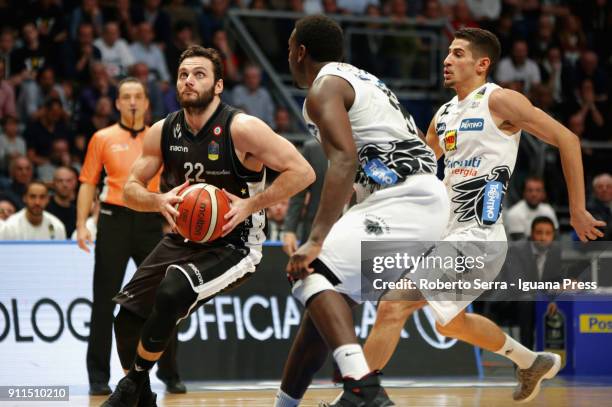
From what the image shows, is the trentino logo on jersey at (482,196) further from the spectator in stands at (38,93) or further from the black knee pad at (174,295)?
the spectator in stands at (38,93)

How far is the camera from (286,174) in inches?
226

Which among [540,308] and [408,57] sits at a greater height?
[408,57]

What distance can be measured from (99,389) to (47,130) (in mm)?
5504

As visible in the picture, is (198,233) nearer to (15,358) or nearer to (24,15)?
(15,358)

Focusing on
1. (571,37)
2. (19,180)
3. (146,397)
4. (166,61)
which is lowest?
(146,397)

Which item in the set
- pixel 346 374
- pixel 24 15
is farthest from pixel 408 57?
pixel 346 374

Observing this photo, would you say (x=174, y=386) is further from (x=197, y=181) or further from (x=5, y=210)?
(x=5, y=210)

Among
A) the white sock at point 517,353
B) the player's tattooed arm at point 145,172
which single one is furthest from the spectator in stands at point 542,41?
the player's tattooed arm at point 145,172

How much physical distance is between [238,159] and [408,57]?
9348 millimetres

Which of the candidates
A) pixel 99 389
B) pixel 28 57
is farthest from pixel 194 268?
pixel 28 57

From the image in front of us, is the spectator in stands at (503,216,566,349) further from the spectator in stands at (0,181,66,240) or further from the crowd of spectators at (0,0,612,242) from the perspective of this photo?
the spectator in stands at (0,181,66,240)

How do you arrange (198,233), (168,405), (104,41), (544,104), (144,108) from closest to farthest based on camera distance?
(198,233)
(168,405)
(144,108)
(104,41)
(544,104)

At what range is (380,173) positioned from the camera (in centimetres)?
523

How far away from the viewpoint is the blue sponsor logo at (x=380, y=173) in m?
5.22
